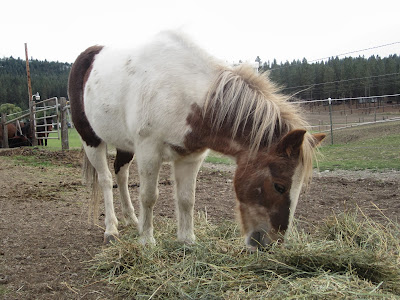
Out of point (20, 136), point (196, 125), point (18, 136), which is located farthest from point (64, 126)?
point (196, 125)

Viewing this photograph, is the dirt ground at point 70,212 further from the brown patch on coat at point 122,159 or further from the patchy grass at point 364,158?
the brown patch on coat at point 122,159

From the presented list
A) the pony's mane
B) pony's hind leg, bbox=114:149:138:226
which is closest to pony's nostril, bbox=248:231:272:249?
the pony's mane

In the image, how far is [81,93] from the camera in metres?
4.03

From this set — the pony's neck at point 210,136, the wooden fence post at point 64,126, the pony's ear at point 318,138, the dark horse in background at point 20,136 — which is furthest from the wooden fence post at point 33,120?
the pony's ear at point 318,138

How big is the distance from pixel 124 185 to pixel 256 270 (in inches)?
93.4

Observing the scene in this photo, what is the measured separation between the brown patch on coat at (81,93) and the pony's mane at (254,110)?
6.11 ft

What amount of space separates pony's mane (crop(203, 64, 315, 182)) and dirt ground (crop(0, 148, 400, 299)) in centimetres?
51

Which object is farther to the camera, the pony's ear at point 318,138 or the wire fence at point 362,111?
the wire fence at point 362,111

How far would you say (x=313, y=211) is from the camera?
435 centimetres

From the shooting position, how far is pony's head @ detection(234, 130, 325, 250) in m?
2.38

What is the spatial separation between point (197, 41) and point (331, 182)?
430 cm

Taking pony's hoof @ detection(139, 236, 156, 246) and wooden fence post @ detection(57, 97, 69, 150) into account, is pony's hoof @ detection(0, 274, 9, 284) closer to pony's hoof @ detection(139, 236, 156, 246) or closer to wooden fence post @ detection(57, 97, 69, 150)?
pony's hoof @ detection(139, 236, 156, 246)

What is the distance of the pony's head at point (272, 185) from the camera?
2.38 metres

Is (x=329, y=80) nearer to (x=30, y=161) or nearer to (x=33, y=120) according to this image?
(x=33, y=120)
